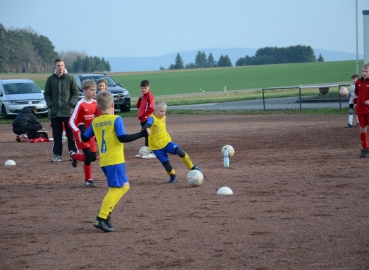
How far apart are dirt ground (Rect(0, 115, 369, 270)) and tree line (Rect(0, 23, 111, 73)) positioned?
349 ft

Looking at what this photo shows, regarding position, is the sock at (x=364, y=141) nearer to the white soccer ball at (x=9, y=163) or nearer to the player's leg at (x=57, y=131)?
the player's leg at (x=57, y=131)

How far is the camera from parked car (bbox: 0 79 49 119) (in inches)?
1257

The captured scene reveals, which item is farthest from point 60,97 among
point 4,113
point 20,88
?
point 20,88

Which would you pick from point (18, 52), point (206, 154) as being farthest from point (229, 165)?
point (18, 52)

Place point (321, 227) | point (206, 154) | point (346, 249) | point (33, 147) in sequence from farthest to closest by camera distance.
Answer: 1. point (33, 147)
2. point (206, 154)
3. point (321, 227)
4. point (346, 249)

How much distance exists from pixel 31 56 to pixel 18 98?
316 feet

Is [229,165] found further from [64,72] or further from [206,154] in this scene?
[64,72]

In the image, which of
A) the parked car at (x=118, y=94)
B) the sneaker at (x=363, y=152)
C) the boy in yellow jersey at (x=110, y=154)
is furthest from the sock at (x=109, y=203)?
the parked car at (x=118, y=94)

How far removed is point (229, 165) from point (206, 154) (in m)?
2.18

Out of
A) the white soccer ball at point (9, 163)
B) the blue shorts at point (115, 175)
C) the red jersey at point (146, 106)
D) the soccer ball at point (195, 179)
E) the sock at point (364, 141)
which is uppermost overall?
the red jersey at point (146, 106)

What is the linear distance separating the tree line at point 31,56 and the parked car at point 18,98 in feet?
282

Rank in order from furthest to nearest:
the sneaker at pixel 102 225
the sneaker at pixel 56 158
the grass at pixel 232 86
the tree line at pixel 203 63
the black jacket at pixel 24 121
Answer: the tree line at pixel 203 63 < the grass at pixel 232 86 < the black jacket at pixel 24 121 < the sneaker at pixel 56 158 < the sneaker at pixel 102 225

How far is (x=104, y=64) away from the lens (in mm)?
136625

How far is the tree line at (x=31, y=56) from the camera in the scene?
11929 centimetres
